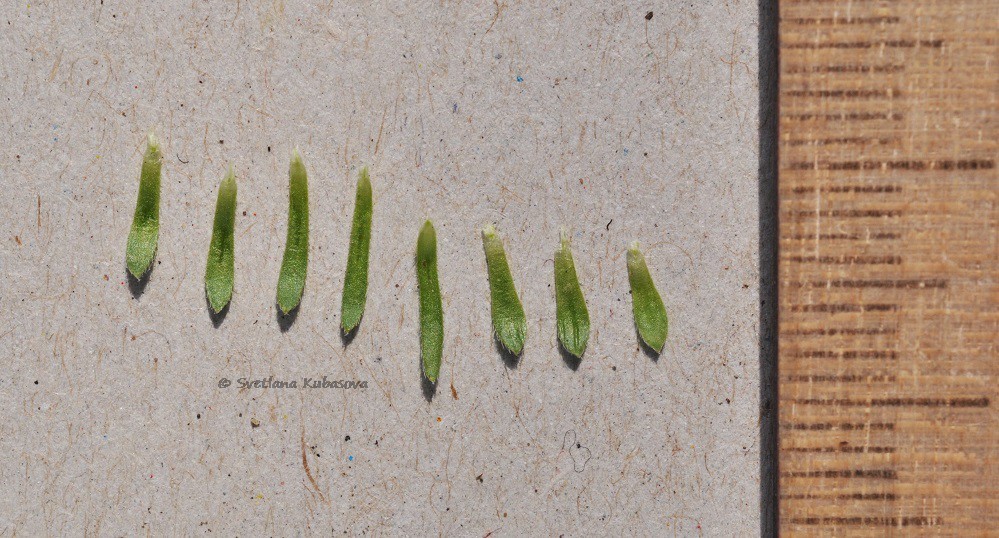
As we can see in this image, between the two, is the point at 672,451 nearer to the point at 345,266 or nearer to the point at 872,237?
the point at 872,237

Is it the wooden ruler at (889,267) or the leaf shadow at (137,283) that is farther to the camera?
the leaf shadow at (137,283)

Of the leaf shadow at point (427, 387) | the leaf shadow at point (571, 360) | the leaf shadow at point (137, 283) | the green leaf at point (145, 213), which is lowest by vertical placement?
the leaf shadow at point (427, 387)

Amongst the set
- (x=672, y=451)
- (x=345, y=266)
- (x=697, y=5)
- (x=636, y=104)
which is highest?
(x=697, y=5)

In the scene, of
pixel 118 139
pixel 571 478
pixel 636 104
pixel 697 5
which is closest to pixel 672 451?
pixel 571 478

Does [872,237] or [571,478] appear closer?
[872,237]

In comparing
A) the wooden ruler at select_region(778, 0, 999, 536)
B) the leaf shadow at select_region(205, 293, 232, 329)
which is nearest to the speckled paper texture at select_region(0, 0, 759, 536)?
the leaf shadow at select_region(205, 293, 232, 329)

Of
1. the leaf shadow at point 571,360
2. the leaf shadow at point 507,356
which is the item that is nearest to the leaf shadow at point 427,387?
the leaf shadow at point 507,356

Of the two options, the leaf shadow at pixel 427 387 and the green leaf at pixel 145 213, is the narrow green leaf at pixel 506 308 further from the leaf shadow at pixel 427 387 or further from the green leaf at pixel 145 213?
the green leaf at pixel 145 213
